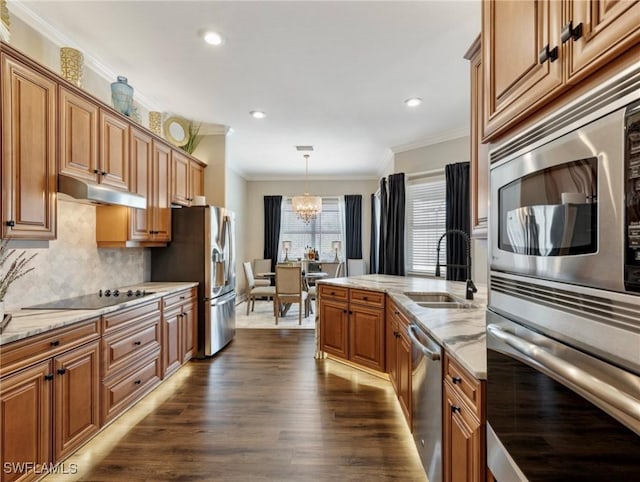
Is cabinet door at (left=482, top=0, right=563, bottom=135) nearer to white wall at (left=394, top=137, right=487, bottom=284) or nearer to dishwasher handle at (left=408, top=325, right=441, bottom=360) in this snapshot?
dishwasher handle at (left=408, top=325, right=441, bottom=360)

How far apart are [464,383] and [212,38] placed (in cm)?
276

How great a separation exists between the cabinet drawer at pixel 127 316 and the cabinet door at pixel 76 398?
13cm

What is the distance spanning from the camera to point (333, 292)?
3.59m

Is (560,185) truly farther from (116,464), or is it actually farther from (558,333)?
(116,464)

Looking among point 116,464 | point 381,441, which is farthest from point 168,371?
point 381,441

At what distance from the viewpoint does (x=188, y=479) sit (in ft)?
6.19

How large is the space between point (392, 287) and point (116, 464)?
8.09 feet

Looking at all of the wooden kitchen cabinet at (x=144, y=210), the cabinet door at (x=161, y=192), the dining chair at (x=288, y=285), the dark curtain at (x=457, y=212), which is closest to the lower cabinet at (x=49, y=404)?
the wooden kitchen cabinet at (x=144, y=210)


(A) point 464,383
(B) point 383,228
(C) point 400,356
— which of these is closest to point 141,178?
(C) point 400,356

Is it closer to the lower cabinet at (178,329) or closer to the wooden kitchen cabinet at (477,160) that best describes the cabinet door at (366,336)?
the wooden kitchen cabinet at (477,160)

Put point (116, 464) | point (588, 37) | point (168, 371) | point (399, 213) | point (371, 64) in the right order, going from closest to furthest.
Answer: point (588, 37) < point (116, 464) < point (371, 64) < point (168, 371) < point (399, 213)

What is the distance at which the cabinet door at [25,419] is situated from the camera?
1563 mm

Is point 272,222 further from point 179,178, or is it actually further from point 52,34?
point 52,34

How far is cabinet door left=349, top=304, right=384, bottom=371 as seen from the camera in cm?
311
